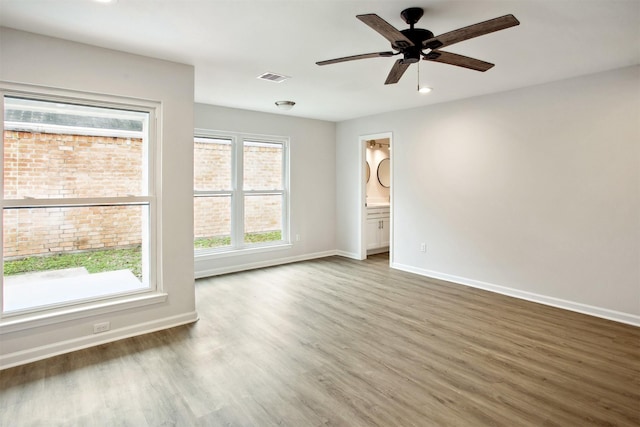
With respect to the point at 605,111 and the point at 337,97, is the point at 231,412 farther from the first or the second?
the point at 605,111

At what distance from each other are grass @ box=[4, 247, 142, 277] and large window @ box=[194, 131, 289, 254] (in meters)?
1.85

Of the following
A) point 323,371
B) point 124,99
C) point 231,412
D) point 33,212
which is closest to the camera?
point 231,412

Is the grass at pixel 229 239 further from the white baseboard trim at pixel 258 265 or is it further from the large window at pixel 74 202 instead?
the large window at pixel 74 202

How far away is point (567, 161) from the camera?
3.92m

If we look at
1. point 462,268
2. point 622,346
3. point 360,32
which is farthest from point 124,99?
point 622,346

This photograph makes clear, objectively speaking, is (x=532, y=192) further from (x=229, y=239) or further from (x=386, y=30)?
(x=229, y=239)

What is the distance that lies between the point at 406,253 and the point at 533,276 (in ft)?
6.14

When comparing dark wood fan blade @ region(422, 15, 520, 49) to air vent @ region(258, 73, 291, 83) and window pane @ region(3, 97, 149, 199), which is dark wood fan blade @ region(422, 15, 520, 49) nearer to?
air vent @ region(258, 73, 291, 83)

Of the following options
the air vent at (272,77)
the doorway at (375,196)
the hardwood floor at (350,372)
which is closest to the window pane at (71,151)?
the air vent at (272,77)

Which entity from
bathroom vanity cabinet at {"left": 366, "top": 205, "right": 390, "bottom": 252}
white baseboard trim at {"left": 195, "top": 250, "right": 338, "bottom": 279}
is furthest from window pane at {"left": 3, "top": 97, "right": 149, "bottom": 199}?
bathroom vanity cabinet at {"left": 366, "top": 205, "right": 390, "bottom": 252}

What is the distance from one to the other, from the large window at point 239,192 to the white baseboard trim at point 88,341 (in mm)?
1909

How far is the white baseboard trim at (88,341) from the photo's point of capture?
2715 millimetres

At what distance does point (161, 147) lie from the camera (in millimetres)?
3355

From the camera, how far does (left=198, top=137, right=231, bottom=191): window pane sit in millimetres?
5297
